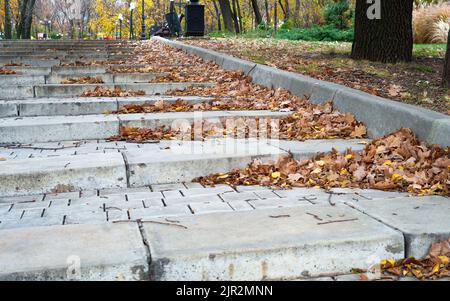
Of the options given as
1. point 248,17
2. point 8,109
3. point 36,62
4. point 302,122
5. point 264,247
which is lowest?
point 264,247

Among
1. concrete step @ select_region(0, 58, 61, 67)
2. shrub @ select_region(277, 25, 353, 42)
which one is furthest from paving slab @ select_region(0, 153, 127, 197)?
shrub @ select_region(277, 25, 353, 42)

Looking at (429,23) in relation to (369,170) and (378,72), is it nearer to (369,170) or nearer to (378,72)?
(378,72)

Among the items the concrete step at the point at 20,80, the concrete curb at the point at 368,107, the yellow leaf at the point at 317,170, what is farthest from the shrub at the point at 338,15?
the yellow leaf at the point at 317,170

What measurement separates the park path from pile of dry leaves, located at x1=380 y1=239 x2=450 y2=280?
5 centimetres

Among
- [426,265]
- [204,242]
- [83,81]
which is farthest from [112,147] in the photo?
[83,81]

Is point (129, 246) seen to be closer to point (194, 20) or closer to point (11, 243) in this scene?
point (11, 243)

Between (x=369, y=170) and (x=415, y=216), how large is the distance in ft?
3.40

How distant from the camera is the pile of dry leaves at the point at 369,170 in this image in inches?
146

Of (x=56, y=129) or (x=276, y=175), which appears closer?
(x=276, y=175)

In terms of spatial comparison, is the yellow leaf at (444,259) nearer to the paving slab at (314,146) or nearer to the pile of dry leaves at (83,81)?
the paving slab at (314,146)

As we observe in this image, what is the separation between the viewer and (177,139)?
495cm

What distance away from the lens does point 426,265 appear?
8.63 feet

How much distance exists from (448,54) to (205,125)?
2.73m
